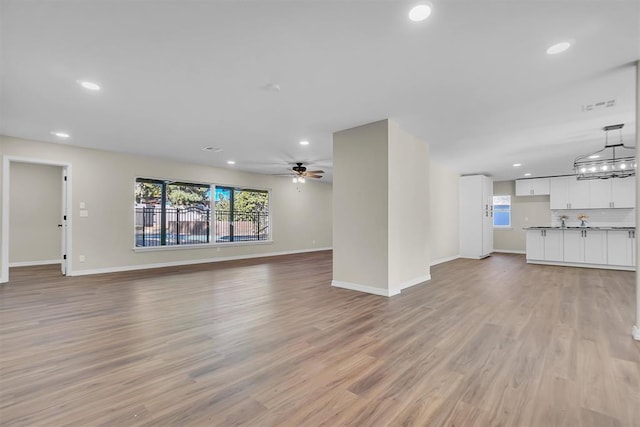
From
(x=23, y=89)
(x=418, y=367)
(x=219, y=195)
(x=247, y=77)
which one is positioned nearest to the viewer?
(x=418, y=367)

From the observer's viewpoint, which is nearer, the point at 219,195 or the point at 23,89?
the point at 23,89

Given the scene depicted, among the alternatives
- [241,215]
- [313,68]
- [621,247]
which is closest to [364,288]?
[313,68]

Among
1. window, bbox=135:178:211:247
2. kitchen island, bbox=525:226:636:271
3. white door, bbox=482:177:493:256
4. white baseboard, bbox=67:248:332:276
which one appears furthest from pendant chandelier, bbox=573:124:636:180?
window, bbox=135:178:211:247

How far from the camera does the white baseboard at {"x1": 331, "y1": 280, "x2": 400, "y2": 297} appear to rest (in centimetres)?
431

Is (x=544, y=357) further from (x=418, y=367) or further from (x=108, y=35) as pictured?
(x=108, y=35)

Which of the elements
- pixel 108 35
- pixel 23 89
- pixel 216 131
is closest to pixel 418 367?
pixel 108 35

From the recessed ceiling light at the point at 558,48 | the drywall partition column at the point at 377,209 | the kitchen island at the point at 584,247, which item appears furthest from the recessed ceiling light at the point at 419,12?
the kitchen island at the point at 584,247

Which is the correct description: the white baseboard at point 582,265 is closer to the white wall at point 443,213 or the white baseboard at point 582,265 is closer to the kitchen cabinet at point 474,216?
the kitchen cabinet at point 474,216

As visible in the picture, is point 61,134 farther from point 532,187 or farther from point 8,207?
point 532,187

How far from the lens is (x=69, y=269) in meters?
5.84

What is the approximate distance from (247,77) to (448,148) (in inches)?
179

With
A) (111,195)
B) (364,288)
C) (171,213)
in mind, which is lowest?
(364,288)

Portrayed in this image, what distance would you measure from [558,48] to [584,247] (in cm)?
678

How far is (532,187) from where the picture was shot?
9.60 meters
